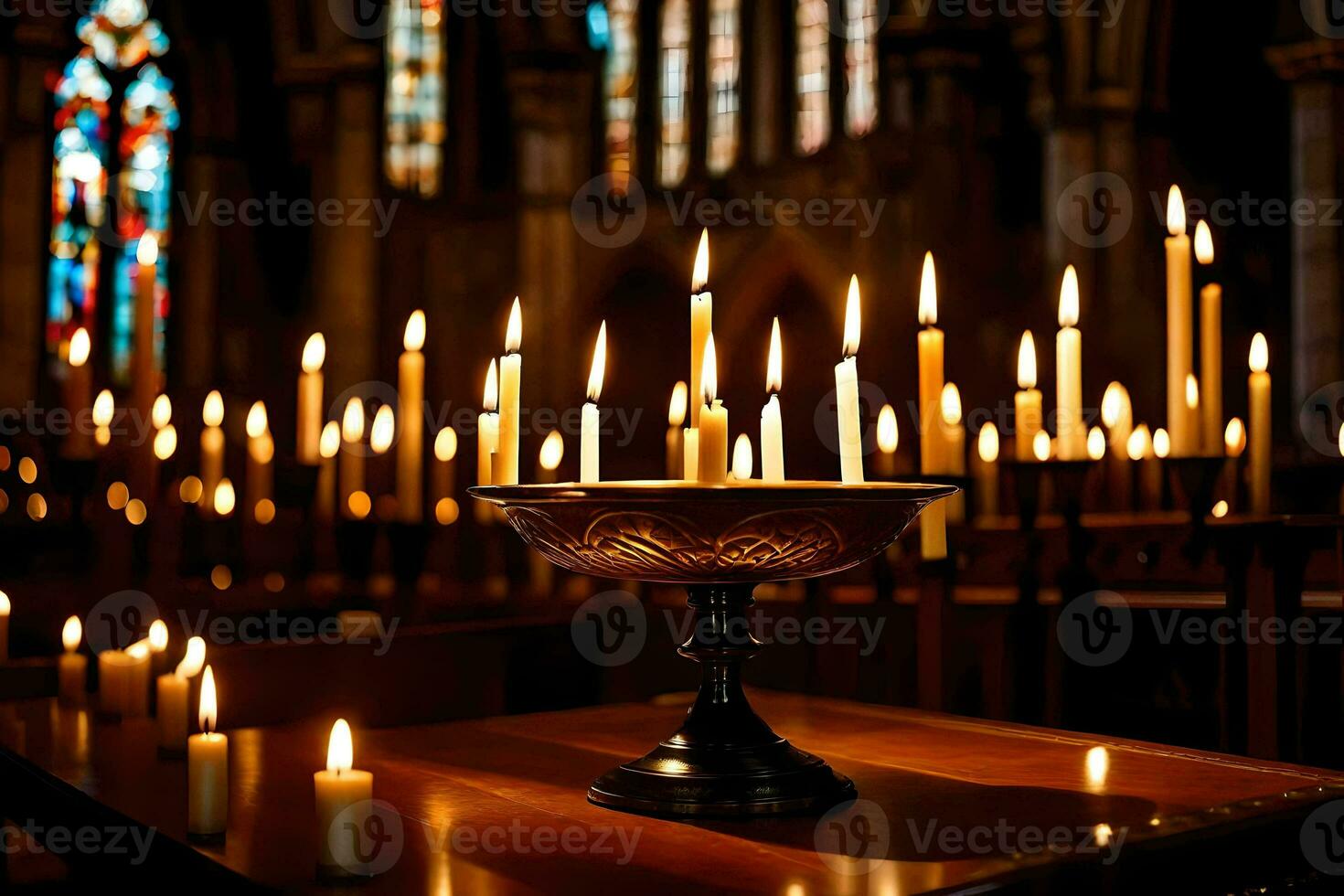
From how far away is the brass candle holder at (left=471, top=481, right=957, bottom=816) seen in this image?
4.75ft

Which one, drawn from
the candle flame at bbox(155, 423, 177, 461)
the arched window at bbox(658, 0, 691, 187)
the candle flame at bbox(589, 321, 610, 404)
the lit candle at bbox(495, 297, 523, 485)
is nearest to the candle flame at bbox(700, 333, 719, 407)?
the candle flame at bbox(589, 321, 610, 404)

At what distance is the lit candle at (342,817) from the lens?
128 centimetres

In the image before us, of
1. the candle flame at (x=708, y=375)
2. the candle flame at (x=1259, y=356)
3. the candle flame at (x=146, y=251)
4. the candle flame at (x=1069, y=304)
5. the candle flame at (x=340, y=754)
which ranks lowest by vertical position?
the candle flame at (x=340, y=754)

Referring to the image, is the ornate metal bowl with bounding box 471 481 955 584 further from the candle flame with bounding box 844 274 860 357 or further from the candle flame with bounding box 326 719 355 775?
the candle flame with bounding box 326 719 355 775

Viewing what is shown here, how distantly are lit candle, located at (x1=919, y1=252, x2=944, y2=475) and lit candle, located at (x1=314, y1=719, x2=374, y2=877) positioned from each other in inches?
34.9

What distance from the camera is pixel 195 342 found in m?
13.4

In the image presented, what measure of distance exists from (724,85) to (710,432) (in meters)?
12.8

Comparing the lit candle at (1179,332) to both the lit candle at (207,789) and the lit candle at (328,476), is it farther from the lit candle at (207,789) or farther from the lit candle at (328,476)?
the lit candle at (328,476)

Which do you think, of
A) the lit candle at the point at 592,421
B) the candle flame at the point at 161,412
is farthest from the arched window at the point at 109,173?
the lit candle at the point at 592,421

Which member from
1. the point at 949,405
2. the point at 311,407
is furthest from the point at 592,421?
the point at 311,407

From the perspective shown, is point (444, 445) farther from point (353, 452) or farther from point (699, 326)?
point (699, 326)

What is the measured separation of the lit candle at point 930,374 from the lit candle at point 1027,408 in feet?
0.59

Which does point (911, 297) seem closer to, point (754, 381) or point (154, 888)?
point (754, 381)

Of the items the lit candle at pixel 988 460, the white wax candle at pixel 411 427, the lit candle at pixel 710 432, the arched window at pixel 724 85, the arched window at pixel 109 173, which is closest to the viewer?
the lit candle at pixel 710 432
